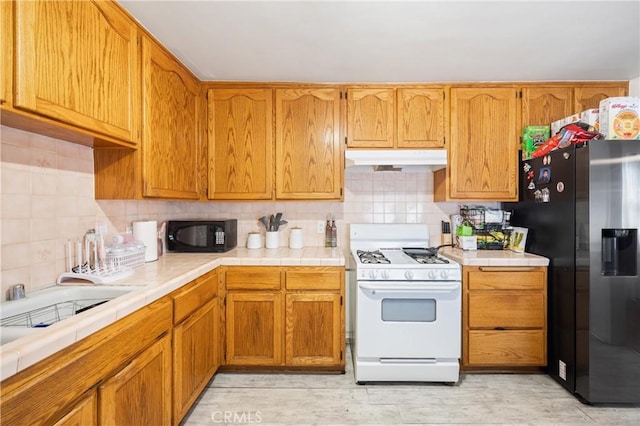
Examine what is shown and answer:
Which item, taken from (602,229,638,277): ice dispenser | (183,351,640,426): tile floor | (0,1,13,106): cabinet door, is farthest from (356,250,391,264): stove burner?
(0,1,13,106): cabinet door

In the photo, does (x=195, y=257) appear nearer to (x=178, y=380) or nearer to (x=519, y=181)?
(x=178, y=380)

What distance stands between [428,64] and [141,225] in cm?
222

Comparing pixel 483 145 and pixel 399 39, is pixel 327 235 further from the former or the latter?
pixel 399 39

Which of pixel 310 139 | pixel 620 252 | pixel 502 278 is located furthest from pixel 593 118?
pixel 310 139

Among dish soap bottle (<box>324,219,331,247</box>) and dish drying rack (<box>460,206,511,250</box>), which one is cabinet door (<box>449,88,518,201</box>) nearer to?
dish drying rack (<box>460,206,511,250</box>)

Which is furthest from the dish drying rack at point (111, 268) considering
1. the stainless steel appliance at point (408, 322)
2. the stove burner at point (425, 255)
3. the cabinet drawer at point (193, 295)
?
the stove burner at point (425, 255)

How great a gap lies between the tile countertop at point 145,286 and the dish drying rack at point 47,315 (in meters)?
0.12

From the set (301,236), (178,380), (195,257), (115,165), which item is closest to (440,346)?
(301,236)

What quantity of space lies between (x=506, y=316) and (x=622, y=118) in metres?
1.48

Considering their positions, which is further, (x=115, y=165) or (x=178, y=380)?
(x=115, y=165)

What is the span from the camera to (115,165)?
177cm

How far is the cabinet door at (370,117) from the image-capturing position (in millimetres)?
2516

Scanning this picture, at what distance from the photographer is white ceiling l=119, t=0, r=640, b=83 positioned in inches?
62.1

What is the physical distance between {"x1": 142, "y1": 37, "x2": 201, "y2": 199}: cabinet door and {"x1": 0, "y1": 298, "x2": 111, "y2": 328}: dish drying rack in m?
0.65
